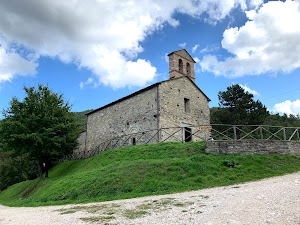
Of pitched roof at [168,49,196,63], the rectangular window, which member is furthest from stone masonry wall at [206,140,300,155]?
pitched roof at [168,49,196,63]

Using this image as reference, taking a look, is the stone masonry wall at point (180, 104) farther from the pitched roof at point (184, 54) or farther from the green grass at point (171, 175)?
the green grass at point (171, 175)

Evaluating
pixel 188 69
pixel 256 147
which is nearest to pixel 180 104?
pixel 188 69

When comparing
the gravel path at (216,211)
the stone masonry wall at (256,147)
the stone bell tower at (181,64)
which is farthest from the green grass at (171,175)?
the stone bell tower at (181,64)

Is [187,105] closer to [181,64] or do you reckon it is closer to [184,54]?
[181,64]

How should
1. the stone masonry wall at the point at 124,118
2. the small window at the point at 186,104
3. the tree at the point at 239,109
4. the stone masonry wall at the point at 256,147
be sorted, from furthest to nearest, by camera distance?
the tree at the point at 239,109, the small window at the point at 186,104, the stone masonry wall at the point at 124,118, the stone masonry wall at the point at 256,147

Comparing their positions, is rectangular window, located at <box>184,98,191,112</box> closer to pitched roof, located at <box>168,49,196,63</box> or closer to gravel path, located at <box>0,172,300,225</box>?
pitched roof, located at <box>168,49,196,63</box>

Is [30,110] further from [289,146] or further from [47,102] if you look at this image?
[289,146]

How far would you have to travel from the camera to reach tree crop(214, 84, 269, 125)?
34.5 m

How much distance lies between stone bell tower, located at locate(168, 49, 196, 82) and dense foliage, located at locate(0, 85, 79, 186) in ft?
33.3

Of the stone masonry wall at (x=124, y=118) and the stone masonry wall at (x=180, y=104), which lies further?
the stone masonry wall at (x=124, y=118)

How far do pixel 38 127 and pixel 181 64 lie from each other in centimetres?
1370

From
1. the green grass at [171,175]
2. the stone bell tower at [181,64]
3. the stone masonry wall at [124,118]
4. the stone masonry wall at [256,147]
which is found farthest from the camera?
the stone bell tower at [181,64]

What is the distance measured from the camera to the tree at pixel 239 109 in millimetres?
34469

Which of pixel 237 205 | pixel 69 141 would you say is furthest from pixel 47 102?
pixel 237 205
